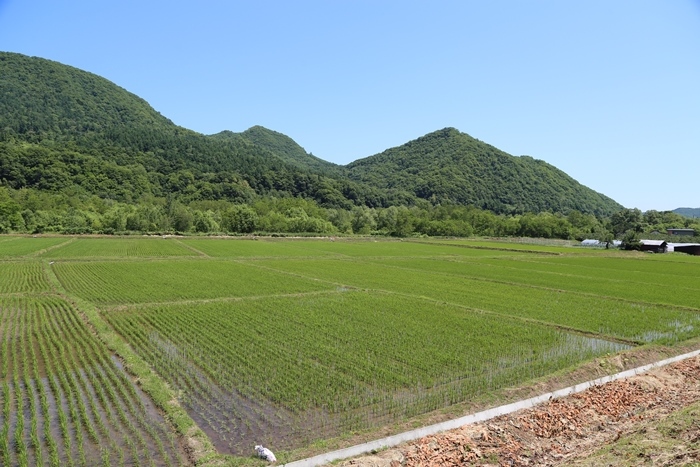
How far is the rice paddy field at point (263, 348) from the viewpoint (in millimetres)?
8867

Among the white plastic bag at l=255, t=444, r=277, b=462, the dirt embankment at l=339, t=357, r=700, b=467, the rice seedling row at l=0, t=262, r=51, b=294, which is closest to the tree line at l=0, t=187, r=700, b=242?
the rice seedling row at l=0, t=262, r=51, b=294

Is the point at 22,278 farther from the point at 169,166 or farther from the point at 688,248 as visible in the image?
the point at 169,166

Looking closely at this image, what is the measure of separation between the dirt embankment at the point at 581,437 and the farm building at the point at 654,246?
2787 inches

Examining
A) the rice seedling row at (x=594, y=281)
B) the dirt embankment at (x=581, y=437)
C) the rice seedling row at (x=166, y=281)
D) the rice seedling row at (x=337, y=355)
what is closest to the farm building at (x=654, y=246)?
the rice seedling row at (x=594, y=281)

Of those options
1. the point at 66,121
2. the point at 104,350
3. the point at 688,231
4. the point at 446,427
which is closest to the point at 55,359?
the point at 104,350

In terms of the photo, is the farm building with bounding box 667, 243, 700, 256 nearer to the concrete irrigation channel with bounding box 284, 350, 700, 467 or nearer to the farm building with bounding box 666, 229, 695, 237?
the farm building with bounding box 666, 229, 695, 237

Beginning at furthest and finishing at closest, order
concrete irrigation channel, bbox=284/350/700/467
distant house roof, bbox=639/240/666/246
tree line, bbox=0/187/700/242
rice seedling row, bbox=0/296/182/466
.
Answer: tree line, bbox=0/187/700/242 < distant house roof, bbox=639/240/666/246 < rice seedling row, bbox=0/296/182/466 < concrete irrigation channel, bbox=284/350/700/467

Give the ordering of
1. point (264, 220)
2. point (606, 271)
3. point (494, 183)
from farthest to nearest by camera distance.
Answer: point (494, 183), point (264, 220), point (606, 271)

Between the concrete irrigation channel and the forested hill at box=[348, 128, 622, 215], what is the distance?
157 m

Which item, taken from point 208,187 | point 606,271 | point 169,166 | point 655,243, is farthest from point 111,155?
point 655,243

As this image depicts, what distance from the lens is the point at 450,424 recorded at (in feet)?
30.0

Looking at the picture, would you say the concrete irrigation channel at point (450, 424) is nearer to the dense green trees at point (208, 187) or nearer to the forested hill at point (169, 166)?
the dense green trees at point (208, 187)

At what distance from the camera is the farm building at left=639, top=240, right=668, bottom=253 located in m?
68.9

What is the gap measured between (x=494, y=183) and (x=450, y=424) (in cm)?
17707
